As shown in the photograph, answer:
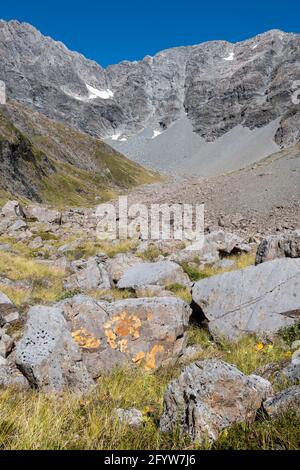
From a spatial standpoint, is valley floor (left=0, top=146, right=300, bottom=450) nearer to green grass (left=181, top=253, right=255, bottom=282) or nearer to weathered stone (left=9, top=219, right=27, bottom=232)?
green grass (left=181, top=253, right=255, bottom=282)

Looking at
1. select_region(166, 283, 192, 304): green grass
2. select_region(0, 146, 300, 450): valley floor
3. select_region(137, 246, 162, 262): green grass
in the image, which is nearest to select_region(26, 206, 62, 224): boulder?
select_region(0, 146, 300, 450): valley floor

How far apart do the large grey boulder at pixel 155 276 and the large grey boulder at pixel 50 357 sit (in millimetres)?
5814

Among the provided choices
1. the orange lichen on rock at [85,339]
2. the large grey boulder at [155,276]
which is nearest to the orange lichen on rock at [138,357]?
the orange lichen on rock at [85,339]

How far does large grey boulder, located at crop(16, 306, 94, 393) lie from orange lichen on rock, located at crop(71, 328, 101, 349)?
0.19 metres

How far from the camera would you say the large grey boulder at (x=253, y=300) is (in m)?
7.33

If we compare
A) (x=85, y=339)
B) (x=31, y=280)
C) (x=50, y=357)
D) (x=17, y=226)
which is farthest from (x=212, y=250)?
(x=17, y=226)

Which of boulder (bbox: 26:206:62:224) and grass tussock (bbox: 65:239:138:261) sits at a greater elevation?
boulder (bbox: 26:206:62:224)

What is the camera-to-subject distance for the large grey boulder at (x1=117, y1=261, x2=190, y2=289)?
11.9 metres

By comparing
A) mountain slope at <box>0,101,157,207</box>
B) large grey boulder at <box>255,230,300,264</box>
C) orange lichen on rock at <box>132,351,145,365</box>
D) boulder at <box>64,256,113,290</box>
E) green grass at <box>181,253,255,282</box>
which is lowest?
boulder at <box>64,256,113,290</box>

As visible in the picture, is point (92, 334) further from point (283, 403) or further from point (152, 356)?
point (283, 403)

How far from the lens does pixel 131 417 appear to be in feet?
13.0

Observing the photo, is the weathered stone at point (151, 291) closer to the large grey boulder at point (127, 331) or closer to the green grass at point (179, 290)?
the green grass at point (179, 290)

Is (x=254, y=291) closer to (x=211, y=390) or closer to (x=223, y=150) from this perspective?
(x=211, y=390)

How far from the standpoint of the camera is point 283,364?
529cm
